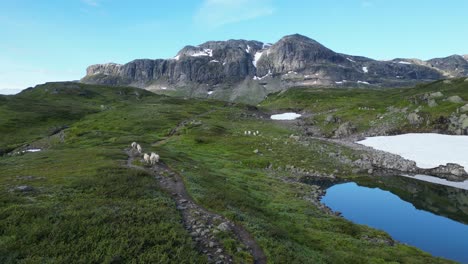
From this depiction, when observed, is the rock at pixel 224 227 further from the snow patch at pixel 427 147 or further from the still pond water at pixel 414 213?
the snow patch at pixel 427 147

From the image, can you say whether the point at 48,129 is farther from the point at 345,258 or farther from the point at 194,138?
the point at 345,258

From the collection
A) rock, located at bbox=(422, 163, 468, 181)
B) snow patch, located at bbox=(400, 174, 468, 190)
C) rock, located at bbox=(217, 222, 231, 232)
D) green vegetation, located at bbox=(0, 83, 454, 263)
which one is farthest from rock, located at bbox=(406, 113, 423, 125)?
rock, located at bbox=(217, 222, 231, 232)

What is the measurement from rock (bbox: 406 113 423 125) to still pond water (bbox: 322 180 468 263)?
1771 inches

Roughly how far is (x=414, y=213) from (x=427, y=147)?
3820 cm

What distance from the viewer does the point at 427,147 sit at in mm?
74750

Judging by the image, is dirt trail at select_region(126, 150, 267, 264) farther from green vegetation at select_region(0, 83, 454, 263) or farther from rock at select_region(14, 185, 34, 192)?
rock at select_region(14, 185, 34, 192)

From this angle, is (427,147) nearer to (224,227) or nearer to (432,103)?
(432,103)

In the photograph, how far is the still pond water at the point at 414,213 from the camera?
3381 cm

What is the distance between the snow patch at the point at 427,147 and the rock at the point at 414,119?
342 inches

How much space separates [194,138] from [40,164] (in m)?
50.2

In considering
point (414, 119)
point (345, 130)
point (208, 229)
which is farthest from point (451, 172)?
point (208, 229)

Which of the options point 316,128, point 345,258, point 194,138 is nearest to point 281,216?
point 345,258

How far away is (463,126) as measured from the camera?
3226 inches

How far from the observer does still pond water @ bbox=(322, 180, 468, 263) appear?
3381 cm
